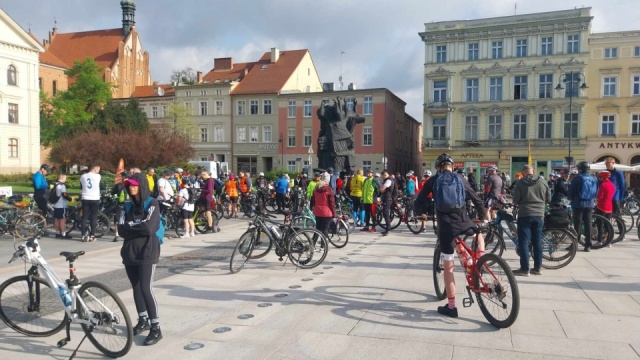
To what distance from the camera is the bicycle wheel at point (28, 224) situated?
1210cm

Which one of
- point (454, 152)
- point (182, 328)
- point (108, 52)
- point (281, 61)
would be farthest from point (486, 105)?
point (108, 52)

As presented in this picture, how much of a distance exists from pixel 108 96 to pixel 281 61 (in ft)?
65.1

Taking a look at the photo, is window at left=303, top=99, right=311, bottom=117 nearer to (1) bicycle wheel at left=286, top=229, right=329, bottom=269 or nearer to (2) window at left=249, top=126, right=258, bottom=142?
(2) window at left=249, top=126, right=258, bottom=142

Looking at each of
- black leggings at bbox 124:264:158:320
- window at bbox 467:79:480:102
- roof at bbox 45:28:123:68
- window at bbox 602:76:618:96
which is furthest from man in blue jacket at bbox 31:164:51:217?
roof at bbox 45:28:123:68

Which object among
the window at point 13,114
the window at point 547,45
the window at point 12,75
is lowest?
the window at point 13,114

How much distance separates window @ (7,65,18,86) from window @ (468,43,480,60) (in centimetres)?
4501

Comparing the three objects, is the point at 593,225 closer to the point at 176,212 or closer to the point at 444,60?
the point at 176,212

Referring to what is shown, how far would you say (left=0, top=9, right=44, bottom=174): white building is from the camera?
50.6 m

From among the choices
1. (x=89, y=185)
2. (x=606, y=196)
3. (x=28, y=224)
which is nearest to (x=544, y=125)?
(x=606, y=196)

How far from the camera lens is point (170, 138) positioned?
37.4 m

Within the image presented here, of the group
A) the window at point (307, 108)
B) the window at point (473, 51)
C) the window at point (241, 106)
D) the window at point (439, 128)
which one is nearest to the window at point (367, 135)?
the window at point (307, 108)

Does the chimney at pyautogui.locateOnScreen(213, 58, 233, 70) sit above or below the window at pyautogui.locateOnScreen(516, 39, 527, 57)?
above

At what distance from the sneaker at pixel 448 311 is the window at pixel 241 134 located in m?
51.5

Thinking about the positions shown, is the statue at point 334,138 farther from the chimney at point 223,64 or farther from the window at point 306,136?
the chimney at point 223,64
